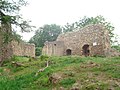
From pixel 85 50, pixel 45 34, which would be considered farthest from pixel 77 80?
pixel 45 34

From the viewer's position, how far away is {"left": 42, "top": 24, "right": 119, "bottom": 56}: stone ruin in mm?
24578

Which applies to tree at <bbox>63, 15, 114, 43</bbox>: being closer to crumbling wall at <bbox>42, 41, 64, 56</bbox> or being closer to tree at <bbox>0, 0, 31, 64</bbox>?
crumbling wall at <bbox>42, 41, 64, 56</bbox>

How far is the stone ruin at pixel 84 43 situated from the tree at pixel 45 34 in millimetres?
19878

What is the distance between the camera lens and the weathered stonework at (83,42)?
80.6 ft

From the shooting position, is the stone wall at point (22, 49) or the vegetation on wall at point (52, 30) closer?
the stone wall at point (22, 49)

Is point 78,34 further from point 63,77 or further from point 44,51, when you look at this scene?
point 63,77

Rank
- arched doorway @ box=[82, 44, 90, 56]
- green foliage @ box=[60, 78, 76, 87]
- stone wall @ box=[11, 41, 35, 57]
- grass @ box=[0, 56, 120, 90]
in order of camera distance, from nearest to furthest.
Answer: grass @ box=[0, 56, 120, 90], green foliage @ box=[60, 78, 76, 87], stone wall @ box=[11, 41, 35, 57], arched doorway @ box=[82, 44, 90, 56]

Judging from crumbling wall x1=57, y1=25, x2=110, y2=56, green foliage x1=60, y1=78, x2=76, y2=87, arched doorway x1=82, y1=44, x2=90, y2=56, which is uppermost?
crumbling wall x1=57, y1=25, x2=110, y2=56

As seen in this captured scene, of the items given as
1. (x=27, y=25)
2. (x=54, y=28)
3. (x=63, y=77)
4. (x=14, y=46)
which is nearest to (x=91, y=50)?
(x=14, y=46)

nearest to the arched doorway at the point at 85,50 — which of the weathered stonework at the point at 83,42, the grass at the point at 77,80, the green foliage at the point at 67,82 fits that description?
the weathered stonework at the point at 83,42

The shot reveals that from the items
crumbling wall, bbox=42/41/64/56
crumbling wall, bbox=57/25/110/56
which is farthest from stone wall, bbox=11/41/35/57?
crumbling wall, bbox=57/25/110/56

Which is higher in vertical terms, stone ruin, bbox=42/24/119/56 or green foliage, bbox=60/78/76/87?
stone ruin, bbox=42/24/119/56

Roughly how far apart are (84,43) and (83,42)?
6.9 inches

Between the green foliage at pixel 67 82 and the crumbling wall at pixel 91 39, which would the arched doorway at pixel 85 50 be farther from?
the green foliage at pixel 67 82
